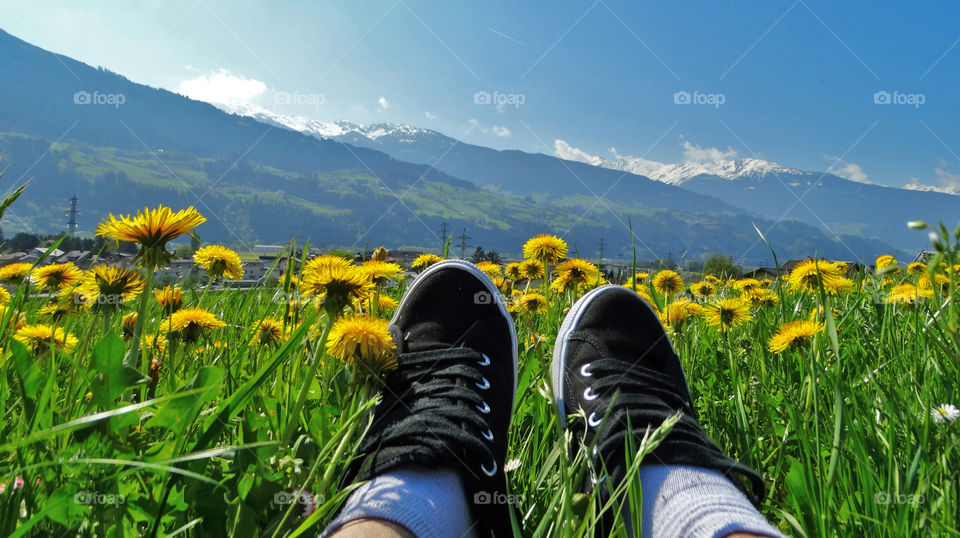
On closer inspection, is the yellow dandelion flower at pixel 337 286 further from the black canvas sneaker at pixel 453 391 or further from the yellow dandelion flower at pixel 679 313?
the yellow dandelion flower at pixel 679 313

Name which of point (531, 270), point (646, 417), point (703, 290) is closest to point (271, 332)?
point (646, 417)

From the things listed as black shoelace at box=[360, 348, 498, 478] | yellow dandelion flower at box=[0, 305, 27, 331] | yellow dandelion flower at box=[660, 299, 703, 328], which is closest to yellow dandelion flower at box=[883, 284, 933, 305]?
yellow dandelion flower at box=[660, 299, 703, 328]

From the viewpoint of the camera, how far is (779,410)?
1.30m

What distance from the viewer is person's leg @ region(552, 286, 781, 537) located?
847 millimetres

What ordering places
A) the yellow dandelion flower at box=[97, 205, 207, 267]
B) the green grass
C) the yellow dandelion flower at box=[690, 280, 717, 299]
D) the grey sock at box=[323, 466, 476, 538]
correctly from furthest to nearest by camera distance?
the yellow dandelion flower at box=[690, 280, 717, 299], the yellow dandelion flower at box=[97, 205, 207, 267], the grey sock at box=[323, 466, 476, 538], the green grass

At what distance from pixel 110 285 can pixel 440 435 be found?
0.81 metres

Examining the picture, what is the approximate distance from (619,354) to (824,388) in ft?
1.75

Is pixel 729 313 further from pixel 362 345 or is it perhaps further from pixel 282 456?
pixel 282 456

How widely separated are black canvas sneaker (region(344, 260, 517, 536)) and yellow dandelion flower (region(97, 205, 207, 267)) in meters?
0.51

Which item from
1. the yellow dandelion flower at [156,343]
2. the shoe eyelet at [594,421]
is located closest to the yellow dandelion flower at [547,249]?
the shoe eyelet at [594,421]

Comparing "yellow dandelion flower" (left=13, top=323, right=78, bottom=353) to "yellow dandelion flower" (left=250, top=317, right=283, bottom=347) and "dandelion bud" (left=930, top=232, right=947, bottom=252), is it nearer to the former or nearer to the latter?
"yellow dandelion flower" (left=250, top=317, right=283, bottom=347)

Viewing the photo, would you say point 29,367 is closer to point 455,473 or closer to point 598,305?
point 455,473

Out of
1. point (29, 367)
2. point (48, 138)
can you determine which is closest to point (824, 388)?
point (29, 367)

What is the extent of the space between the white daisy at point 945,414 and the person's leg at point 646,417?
0.36 metres
